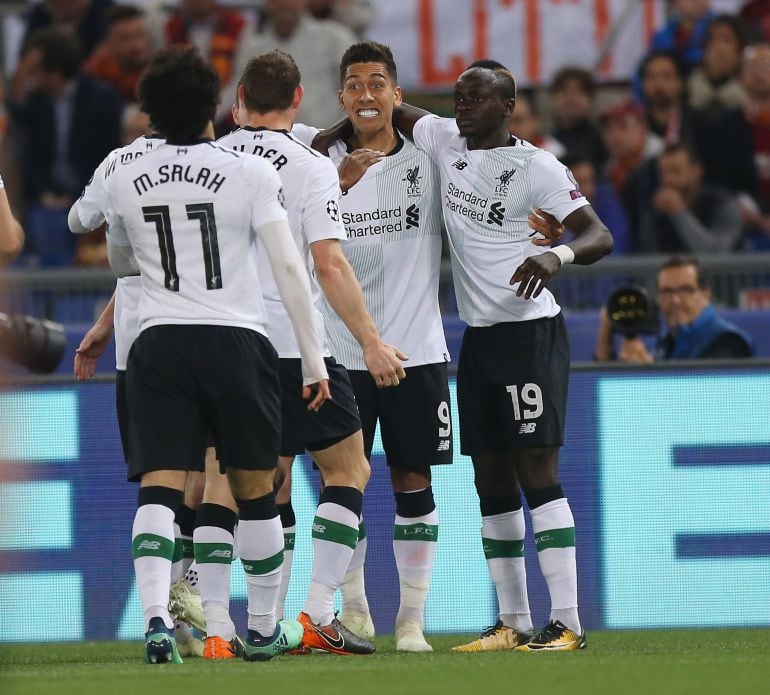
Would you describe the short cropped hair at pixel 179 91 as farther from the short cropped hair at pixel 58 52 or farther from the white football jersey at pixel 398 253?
the short cropped hair at pixel 58 52

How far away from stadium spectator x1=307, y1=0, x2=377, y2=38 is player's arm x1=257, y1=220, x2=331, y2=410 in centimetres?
722

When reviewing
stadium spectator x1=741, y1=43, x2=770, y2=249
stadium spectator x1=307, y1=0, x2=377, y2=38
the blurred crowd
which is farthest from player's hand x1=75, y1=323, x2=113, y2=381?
stadium spectator x1=307, y1=0, x2=377, y2=38

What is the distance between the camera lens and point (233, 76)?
1239 cm

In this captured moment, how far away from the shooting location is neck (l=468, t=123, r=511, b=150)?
698 cm

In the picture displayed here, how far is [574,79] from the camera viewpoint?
1220 centimetres

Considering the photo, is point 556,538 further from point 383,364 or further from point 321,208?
point 321,208

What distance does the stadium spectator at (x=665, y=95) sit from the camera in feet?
40.0

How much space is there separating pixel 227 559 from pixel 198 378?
3.03 feet

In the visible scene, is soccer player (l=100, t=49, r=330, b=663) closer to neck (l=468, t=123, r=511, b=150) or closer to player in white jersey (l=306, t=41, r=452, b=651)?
player in white jersey (l=306, t=41, r=452, b=651)

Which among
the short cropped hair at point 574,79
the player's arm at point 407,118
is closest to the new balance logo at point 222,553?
the player's arm at point 407,118

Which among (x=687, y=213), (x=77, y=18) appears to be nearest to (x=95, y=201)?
(x=687, y=213)

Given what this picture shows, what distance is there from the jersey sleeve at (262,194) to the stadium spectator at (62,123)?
6463 mm

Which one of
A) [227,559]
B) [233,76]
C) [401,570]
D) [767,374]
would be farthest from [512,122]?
[227,559]

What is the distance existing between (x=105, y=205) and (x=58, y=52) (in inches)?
256
